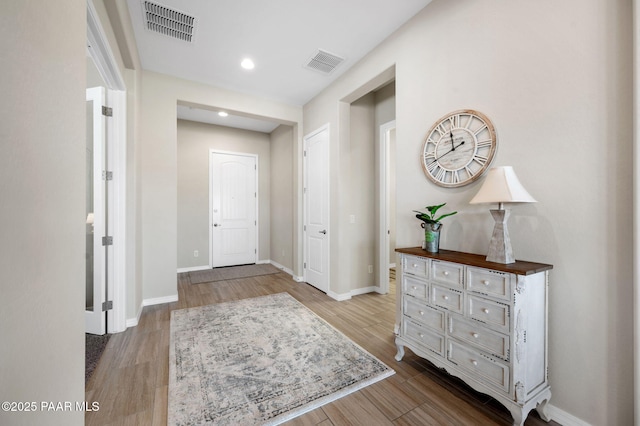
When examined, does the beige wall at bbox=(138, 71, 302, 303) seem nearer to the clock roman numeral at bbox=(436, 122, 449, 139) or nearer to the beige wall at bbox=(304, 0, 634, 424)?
the clock roman numeral at bbox=(436, 122, 449, 139)

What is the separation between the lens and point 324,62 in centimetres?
315

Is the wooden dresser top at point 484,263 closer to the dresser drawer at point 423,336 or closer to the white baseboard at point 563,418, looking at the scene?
the dresser drawer at point 423,336

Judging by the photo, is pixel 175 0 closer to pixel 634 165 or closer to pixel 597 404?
pixel 634 165

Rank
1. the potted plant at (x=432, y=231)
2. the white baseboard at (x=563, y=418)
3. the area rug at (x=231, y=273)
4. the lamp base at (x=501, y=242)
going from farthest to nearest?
the area rug at (x=231, y=273) < the potted plant at (x=432, y=231) < the lamp base at (x=501, y=242) < the white baseboard at (x=563, y=418)

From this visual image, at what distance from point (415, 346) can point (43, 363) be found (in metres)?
2.02

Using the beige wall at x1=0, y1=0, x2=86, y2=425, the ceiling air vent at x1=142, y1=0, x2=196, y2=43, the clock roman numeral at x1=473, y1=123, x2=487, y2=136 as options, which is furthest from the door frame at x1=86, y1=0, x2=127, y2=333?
the clock roman numeral at x1=473, y1=123, x2=487, y2=136

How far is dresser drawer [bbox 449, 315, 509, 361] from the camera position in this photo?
149 centimetres

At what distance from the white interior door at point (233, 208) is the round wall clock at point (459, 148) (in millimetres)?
4255


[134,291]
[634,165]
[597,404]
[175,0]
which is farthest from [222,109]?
[597,404]

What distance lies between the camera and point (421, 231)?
2377mm

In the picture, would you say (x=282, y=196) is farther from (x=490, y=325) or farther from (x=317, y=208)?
(x=490, y=325)

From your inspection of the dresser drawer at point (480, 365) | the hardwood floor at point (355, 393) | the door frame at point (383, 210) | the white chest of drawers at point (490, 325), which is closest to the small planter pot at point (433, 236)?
the white chest of drawers at point (490, 325)

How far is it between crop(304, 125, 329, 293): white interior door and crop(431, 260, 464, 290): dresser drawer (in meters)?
2.04

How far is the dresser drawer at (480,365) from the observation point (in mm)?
1491
